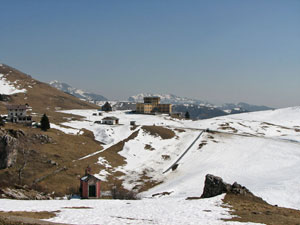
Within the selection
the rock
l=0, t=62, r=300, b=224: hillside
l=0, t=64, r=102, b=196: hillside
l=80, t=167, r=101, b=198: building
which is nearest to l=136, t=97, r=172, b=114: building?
l=0, t=62, r=300, b=224: hillside

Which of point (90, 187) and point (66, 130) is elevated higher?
point (66, 130)

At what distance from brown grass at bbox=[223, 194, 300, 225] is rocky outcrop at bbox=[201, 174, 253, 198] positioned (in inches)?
61.8

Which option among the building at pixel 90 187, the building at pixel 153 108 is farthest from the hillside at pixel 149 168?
the building at pixel 153 108

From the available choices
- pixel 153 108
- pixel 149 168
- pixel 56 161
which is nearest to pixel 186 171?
pixel 149 168

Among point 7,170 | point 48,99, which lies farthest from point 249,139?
point 48,99

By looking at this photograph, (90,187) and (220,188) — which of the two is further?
(90,187)

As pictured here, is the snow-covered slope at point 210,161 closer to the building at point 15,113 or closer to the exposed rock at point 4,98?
the building at point 15,113

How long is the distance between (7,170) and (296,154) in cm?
8180

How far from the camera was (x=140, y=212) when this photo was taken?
90.2ft

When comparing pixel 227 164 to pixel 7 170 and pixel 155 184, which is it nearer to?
pixel 155 184

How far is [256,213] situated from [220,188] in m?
10.3

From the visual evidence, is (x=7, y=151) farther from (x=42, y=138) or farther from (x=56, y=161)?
(x=42, y=138)

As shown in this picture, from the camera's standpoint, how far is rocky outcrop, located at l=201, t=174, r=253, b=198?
36.8 m

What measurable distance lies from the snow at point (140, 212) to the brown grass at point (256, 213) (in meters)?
1.39
